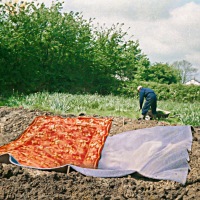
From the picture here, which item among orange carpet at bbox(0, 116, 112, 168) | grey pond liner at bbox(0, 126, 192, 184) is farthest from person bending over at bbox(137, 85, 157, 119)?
grey pond liner at bbox(0, 126, 192, 184)

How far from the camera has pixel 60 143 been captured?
292 inches

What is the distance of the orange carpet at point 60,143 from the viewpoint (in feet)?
21.5

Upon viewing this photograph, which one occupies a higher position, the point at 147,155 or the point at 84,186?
the point at 147,155

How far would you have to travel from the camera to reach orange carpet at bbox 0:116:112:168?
6.55 meters

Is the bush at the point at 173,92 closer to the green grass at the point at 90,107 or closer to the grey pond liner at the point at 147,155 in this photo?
the green grass at the point at 90,107

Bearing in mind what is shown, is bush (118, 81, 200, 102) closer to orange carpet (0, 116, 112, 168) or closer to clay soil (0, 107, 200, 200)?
orange carpet (0, 116, 112, 168)

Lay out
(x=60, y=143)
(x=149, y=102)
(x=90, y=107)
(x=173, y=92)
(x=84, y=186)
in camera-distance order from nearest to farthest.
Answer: (x=84, y=186) < (x=60, y=143) < (x=149, y=102) < (x=90, y=107) < (x=173, y=92)

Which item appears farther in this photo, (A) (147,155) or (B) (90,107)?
(B) (90,107)

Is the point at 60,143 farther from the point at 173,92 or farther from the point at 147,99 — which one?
the point at 173,92

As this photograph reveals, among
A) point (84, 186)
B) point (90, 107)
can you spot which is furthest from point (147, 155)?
point (90, 107)

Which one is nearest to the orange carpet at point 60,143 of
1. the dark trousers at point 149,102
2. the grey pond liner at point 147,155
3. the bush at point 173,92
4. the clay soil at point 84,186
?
the grey pond liner at point 147,155

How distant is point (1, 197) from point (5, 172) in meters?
0.71

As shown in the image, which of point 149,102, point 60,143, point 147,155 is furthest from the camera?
point 149,102

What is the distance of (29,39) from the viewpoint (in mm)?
16109
